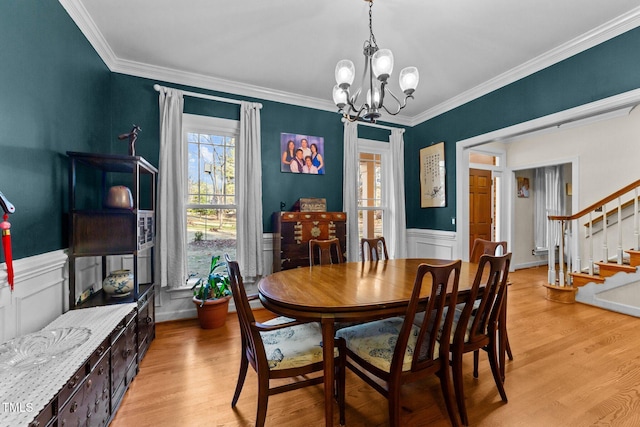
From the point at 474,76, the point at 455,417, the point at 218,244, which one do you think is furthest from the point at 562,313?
the point at 218,244

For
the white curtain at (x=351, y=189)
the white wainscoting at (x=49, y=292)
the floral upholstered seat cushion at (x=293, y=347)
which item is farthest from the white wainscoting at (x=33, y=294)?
the white curtain at (x=351, y=189)

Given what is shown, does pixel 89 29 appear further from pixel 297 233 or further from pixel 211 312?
pixel 211 312

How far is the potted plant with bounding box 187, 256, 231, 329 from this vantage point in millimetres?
2832

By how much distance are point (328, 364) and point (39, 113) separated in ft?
7.48

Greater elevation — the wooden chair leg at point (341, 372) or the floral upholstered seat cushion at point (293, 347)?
the floral upholstered seat cushion at point (293, 347)

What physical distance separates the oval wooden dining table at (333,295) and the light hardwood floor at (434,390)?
0.53 m

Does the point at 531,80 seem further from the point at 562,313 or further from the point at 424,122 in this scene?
the point at 562,313

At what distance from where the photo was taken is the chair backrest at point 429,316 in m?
1.31

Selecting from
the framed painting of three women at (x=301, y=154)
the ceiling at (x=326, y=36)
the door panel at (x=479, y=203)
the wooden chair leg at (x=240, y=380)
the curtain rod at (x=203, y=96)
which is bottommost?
the wooden chair leg at (x=240, y=380)

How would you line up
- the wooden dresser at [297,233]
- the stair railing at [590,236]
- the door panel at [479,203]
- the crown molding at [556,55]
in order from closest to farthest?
the crown molding at [556,55] → the wooden dresser at [297,233] → the stair railing at [590,236] → the door panel at [479,203]

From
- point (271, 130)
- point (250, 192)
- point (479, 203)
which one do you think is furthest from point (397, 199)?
point (250, 192)

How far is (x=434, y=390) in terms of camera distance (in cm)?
185

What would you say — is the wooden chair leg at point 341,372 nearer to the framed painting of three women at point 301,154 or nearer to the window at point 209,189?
the window at point 209,189

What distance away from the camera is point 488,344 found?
180cm
